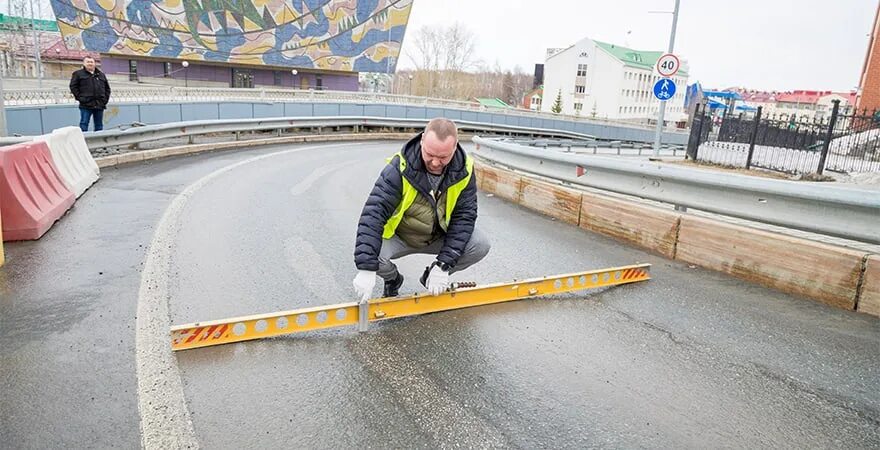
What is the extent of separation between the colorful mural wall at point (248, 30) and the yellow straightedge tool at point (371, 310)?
6081 cm

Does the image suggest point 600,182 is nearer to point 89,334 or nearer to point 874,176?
point 89,334

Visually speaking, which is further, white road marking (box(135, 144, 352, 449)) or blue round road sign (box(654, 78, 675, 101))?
blue round road sign (box(654, 78, 675, 101))

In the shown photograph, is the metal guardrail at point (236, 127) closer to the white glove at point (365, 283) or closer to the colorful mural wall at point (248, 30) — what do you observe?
the white glove at point (365, 283)

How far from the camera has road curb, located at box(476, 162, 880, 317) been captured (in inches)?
179

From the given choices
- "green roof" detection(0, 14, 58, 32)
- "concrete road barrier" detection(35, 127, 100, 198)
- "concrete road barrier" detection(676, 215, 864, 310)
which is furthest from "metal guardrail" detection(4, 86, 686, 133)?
"green roof" detection(0, 14, 58, 32)

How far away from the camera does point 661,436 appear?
2.83 metres

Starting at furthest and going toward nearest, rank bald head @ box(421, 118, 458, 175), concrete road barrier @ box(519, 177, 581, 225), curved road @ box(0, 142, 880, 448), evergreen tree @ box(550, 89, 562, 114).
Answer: evergreen tree @ box(550, 89, 562, 114), concrete road barrier @ box(519, 177, 581, 225), bald head @ box(421, 118, 458, 175), curved road @ box(0, 142, 880, 448)

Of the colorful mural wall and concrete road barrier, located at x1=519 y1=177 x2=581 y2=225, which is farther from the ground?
the colorful mural wall

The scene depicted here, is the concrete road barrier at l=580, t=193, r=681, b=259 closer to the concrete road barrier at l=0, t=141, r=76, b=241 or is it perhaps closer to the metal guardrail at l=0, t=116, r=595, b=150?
the concrete road barrier at l=0, t=141, r=76, b=241

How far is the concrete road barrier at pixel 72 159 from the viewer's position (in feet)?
26.1

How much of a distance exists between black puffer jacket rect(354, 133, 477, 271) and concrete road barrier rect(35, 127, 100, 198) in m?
6.01

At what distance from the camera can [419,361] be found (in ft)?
11.6

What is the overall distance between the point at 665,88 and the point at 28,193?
1576 cm

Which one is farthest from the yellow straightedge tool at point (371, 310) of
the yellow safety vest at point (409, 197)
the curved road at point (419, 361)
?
the yellow safety vest at point (409, 197)
